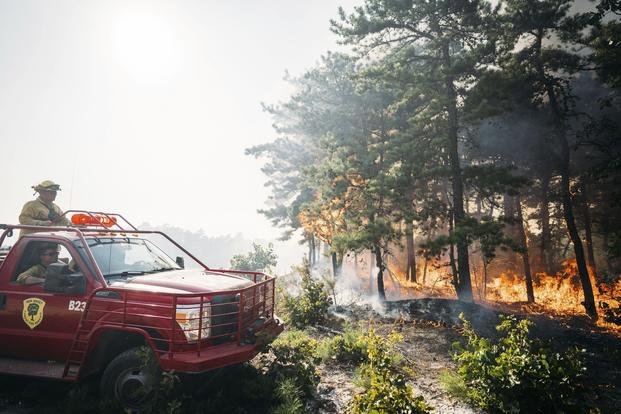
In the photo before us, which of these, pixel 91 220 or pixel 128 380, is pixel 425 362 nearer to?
pixel 128 380

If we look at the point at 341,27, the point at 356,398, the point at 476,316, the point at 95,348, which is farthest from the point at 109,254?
the point at 341,27

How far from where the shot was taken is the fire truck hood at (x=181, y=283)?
4.87m

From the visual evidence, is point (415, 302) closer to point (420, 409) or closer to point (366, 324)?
point (366, 324)

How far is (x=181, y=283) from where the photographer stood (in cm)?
506

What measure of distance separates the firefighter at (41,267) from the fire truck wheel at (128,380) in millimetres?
1810

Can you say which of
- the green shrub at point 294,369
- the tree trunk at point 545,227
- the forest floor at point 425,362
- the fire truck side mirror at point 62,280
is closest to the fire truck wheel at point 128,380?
the forest floor at point 425,362

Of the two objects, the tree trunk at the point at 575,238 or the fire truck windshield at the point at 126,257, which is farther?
the tree trunk at the point at 575,238

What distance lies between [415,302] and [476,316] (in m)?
2.16

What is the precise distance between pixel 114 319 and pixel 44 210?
3676mm

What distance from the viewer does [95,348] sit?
15.9ft

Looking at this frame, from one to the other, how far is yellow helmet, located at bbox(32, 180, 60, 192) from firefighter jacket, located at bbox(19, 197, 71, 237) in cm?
21

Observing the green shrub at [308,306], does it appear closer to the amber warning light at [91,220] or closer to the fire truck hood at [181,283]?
the fire truck hood at [181,283]

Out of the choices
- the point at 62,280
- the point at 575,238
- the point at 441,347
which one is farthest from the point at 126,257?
the point at 575,238

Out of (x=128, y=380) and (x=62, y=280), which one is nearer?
(x=128, y=380)
